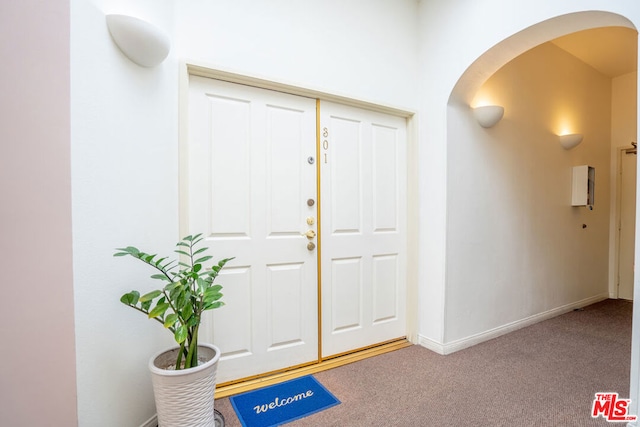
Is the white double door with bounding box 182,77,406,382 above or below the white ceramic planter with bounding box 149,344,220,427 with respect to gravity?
above

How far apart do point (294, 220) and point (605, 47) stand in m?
3.82

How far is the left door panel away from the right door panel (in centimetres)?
14

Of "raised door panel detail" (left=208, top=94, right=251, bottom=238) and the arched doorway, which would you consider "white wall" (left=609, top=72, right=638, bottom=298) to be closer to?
the arched doorway

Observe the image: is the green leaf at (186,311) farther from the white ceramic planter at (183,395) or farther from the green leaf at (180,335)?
the white ceramic planter at (183,395)

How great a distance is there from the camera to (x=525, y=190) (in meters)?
2.95

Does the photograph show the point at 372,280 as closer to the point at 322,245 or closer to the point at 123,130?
the point at 322,245

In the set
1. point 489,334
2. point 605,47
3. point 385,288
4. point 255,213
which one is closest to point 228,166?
point 255,213

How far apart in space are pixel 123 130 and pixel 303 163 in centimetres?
108

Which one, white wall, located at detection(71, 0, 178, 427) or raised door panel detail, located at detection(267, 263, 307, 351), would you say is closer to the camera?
white wall, located at detection(71, 0, 178, 427)

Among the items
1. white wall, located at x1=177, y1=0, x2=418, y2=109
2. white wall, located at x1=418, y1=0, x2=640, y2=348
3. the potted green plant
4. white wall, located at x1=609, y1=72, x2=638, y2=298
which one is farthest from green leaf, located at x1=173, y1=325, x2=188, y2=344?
white wall, located at x1=609, y1=72, x2=638, y2=298

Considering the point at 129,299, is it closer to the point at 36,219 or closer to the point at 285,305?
the point at 36,219

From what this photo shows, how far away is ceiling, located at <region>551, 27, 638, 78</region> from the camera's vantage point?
2947 mm

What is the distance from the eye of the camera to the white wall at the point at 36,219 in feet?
3.28

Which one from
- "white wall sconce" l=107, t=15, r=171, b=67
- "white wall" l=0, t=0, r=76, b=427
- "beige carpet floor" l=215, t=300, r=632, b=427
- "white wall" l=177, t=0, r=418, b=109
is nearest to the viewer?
"white wall" l=0, t=0, r=76, b=427
